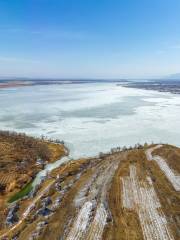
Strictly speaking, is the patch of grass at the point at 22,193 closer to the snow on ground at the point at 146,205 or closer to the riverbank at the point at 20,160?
the riverbank at the point at 20,160

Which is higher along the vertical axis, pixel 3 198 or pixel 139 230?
pixel 139 230

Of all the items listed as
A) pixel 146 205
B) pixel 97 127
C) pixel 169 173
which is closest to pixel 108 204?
pixel 146 205

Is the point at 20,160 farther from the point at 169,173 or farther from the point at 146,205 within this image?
the point at 146,205

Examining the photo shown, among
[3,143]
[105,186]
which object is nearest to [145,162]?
[105,186]

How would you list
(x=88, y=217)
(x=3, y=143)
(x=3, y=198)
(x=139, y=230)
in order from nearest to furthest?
(x=139, y=230)
(x=88, y=217)
(x=3, y=198)
(x=3, y=143)

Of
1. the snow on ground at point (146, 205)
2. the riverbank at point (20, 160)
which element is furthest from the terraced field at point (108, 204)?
the riverbank at point (20, 160)

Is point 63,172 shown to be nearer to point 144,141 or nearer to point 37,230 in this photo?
point 37,230
